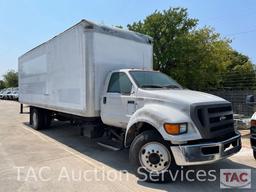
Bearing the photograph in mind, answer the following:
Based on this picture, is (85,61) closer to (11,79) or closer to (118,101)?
(118,101)

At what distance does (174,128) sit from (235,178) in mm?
1742

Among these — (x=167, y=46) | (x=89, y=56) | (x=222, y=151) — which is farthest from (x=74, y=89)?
(x=167, y=46)

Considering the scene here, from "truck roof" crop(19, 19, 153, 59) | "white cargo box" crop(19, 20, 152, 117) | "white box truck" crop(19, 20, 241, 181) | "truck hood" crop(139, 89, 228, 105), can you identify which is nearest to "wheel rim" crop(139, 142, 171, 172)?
"white box truck" crop(19, 20, 241, 181)

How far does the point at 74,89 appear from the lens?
8.59 m

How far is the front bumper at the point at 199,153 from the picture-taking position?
5.38m

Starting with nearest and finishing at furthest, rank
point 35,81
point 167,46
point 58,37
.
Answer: point 58,37 → point 35,81 → point 167,46

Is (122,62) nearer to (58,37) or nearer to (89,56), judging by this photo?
→ (89,56)

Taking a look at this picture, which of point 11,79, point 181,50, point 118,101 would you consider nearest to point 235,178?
point 118,101

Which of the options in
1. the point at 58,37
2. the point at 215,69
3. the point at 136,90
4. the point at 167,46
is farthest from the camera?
the point at 215,69

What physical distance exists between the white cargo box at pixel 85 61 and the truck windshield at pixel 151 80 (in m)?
1.06

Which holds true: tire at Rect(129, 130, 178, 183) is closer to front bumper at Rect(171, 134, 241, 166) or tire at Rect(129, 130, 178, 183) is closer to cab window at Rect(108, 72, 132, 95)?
front bumper at Rect(171, 134, 241, 166)

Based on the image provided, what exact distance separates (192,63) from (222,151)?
20.9 meters

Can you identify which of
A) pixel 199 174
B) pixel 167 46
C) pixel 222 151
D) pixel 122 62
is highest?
pixel 167 46

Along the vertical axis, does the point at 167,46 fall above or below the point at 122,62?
above
